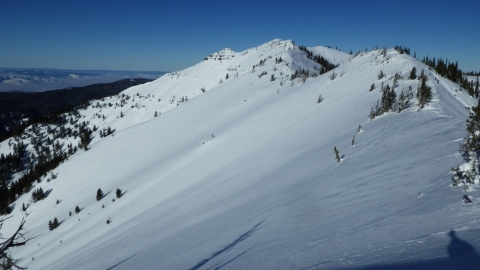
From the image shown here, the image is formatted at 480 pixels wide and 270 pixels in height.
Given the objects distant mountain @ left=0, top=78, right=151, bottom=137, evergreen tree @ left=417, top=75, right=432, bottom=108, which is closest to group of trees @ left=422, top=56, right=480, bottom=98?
evergreen tree @ left=417, top=75, right=432, bottom=108

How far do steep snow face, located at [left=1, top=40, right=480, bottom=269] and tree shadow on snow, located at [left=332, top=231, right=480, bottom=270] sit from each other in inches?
2.7

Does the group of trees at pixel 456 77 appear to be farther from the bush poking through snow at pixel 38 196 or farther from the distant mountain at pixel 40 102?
the distant mountain at pixel 40 102

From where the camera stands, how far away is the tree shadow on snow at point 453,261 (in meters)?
1.74

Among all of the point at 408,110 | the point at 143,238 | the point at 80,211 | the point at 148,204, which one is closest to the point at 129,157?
the point at 80,211

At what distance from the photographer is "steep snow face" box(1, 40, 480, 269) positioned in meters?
2.66

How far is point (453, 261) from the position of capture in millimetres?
1794

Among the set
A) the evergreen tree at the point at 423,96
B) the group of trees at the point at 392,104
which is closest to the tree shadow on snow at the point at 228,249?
the group of trees at the point at 392,104

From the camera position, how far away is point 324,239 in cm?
279

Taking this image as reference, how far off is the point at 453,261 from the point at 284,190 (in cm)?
353

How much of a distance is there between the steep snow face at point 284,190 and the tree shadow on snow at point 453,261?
0.07 m

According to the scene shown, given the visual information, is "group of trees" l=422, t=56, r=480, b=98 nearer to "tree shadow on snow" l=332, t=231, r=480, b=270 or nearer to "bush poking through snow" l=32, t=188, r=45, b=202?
"tree shadow on snow" l=332, t=231, r=480, b=270

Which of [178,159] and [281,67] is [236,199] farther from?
[281,67]

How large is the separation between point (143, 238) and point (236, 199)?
2.29m

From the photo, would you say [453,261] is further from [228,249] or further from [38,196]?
[38,196]
